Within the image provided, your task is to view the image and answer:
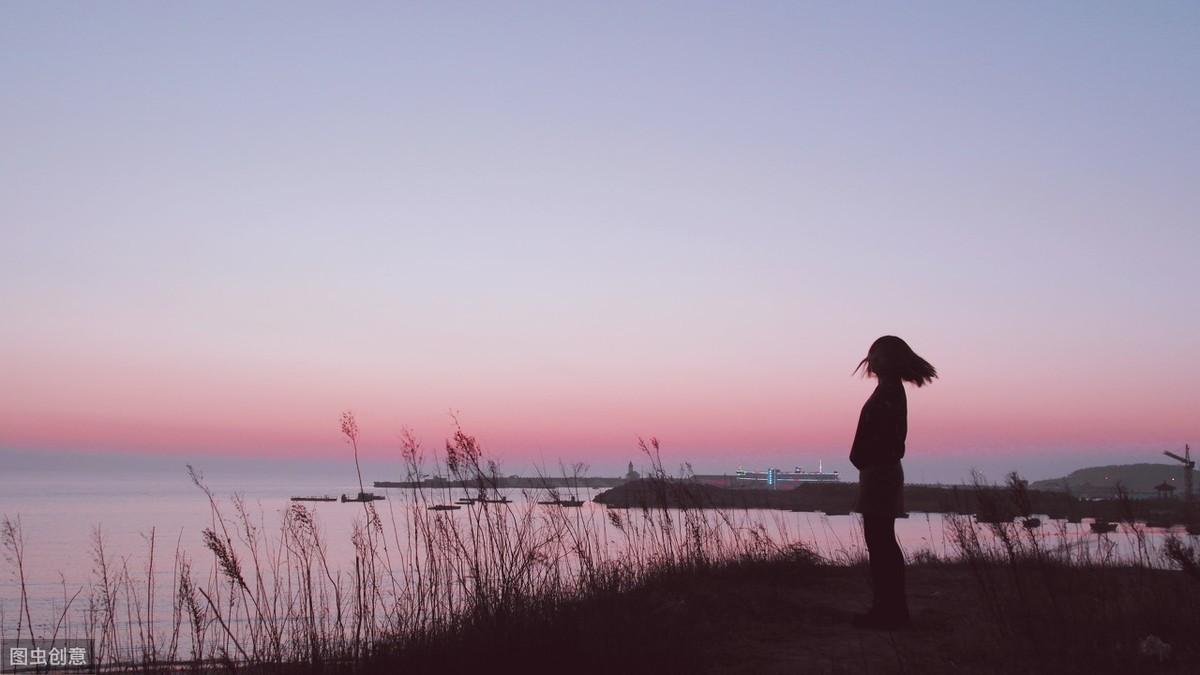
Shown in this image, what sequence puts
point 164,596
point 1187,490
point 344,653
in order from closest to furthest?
point 344,653, point 1187,490, point 164,596

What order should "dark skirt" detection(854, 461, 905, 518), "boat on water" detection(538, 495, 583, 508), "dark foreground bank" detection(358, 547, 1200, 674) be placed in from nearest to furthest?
"dark foreground bank" detection(358, 547, 1200, 674) < "dark skirt" detection(854, 461, 905, 518) < "boat on water" detection(538, 495, 583, 508)

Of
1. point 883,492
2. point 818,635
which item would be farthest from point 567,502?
point 883,492

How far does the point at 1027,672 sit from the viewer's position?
15.0 feet

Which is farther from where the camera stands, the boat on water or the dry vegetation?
the boat on water

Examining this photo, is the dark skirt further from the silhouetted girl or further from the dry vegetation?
the dry vegetation

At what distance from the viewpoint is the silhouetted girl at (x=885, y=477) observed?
19.7 ft

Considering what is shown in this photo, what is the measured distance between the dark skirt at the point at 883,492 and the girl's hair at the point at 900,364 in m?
0.66

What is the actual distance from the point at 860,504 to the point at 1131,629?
172 cm

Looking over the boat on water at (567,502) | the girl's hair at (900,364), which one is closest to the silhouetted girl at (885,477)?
the girl's hair at (900,364)

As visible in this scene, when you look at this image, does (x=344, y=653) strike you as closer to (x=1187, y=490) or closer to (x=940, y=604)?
(x=940, y=604)

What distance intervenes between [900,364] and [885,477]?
819 mm

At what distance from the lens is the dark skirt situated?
6.00 metres

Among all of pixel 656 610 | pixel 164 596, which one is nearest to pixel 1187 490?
pixel 656 610

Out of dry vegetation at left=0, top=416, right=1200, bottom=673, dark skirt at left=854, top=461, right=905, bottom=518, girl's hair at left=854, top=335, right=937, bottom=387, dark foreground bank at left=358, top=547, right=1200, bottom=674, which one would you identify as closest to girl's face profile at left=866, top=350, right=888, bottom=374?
girl's hair at left=854, top=335, right=937, bottom=387
